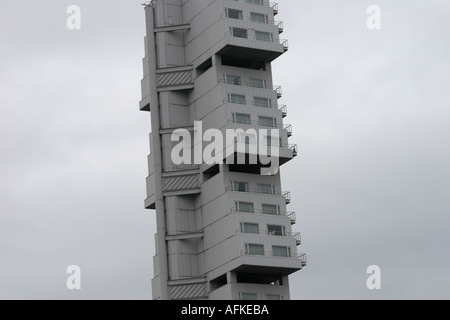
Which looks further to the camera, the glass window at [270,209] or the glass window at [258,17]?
the glass window at [258,17]

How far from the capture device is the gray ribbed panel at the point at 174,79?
643ft

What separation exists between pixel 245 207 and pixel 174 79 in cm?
2611

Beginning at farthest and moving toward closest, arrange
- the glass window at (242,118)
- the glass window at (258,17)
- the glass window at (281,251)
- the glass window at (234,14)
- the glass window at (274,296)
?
1. the glass window at (258,17)
2. the glass window at (234,14)
3. the glass window at (242,118)
4. the glass window at (281,251)
5. the glass window at (274,296)

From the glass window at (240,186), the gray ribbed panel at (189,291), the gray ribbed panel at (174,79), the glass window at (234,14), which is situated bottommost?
the gray ribbed panel at (189,291)

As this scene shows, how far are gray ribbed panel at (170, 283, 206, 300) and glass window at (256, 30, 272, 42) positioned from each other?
38714mm

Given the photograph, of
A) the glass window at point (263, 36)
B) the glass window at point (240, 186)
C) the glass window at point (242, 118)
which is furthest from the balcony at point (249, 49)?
the glass window at point (240, 186)

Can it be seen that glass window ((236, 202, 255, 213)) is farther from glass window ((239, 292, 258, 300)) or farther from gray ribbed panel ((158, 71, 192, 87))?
gray ribbed panel ((158, 71, 192, 87))

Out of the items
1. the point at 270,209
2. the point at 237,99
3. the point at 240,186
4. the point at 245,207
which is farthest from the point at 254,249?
the point at 237,99

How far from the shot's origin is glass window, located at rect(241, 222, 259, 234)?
18050 cm

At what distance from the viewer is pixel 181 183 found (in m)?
191

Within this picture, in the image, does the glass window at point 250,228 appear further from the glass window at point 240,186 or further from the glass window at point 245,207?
the glass window at point 240,186

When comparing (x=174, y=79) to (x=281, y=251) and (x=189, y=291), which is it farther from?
(x=189, y=291)

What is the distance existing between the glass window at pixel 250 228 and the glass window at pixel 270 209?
3.80m
